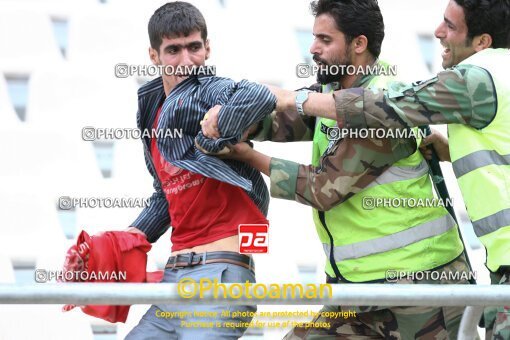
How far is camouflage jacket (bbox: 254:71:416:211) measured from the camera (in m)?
2.88

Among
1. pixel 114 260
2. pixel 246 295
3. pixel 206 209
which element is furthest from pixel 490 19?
pixel 114 260

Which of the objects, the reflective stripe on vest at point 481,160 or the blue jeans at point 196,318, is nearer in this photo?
the reflective stripe on vest at point 481,160

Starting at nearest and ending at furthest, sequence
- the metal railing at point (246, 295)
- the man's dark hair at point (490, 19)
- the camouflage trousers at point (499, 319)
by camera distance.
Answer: the metal railing at point (246, 295) → the camouflage trousers at point (499, 319) → the man's dark hair at point (490, 19)

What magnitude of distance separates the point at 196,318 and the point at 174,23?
0.73 m

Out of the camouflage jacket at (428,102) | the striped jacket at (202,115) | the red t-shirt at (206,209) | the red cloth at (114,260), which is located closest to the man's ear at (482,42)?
the camouflage jacket at (428,102)

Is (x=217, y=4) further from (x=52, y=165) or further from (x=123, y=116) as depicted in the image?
(x=52, y=165)

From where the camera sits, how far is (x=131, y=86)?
4.50 m

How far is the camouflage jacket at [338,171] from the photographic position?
288cm

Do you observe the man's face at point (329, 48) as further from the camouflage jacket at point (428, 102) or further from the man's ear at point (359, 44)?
the camouflage jacket at point (428, 102)

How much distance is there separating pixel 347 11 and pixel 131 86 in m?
1.68

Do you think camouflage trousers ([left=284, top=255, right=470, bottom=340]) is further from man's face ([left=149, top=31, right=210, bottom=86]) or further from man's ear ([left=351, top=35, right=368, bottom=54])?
man's face ([left=149, top=31, right=210, bottom=86])

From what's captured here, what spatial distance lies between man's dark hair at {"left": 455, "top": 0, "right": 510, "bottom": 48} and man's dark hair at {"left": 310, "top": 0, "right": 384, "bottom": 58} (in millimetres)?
234

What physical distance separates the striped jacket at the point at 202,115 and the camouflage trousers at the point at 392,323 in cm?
32

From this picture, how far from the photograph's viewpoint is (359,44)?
118 inches
